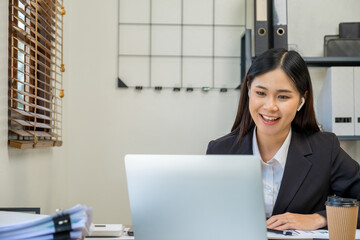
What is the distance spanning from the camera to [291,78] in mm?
1750

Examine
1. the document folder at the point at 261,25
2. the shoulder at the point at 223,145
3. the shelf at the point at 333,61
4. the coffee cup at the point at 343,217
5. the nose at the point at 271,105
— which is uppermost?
the document folder at the point at 261,25

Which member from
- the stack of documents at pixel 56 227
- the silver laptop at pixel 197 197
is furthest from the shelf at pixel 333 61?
the stack of documents at pixel 56 227

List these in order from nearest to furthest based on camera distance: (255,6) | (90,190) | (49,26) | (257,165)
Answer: (257,165), (49,26), (255,6), (90,190)

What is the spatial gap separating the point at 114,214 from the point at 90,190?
0.66 ft

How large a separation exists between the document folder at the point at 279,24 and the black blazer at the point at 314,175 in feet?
3.52

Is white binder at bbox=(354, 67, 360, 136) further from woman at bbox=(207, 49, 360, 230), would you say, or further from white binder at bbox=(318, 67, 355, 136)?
woman at bbox=(207, 49, 360, 230)

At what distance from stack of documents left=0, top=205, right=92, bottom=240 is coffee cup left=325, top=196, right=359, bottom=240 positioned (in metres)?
0.55

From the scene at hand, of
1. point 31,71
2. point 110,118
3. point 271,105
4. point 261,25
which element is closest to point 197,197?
point 271,105

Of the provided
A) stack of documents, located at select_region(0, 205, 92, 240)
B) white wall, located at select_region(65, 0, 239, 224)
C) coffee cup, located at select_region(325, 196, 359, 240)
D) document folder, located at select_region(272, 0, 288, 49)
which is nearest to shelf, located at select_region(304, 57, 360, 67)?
document folder, located at select_region(272, 0, 288, 49)

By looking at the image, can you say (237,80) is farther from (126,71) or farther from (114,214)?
(114,214)

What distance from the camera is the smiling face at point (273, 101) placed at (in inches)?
67.9

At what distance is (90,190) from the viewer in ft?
9.93

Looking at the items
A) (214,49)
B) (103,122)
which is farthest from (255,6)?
(103,122)

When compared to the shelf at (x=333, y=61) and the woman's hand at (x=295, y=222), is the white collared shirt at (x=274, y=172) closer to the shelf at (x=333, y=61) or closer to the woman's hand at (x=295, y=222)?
the woman's hand at (x=295, y=222)
